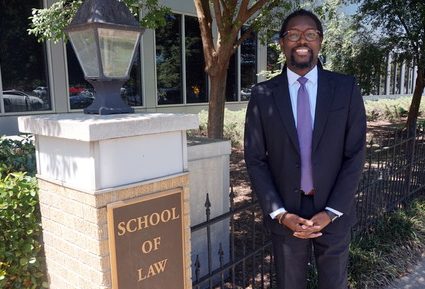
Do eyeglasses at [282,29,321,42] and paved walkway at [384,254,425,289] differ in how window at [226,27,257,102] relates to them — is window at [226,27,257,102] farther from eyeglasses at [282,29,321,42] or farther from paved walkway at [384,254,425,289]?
eyeglasses at [282,29,321,42]

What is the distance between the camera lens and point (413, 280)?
3785 millimetres

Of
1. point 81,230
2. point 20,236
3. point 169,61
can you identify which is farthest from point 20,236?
point 169,61

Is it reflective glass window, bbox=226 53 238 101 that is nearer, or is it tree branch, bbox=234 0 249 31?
tree branch, bbox=234 0 249 31

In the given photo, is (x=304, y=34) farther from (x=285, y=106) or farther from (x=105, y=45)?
(x=105, y=45)

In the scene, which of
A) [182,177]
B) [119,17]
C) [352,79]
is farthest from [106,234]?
[352,79]

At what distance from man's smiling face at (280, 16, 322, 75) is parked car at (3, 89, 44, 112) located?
885cm

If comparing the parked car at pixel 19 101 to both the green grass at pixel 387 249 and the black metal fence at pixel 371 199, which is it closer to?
the black metal fence at pixel 371 199

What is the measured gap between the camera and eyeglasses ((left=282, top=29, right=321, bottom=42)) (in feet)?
7.62

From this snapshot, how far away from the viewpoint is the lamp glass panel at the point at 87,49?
204cm

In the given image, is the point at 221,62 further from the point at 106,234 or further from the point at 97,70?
the point at 106,234

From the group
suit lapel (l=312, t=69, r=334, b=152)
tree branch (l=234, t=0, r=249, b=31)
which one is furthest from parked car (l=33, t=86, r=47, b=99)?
suit lapel (l=312, t=69, r=334, b=152)

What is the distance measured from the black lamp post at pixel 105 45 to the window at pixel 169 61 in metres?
10.8

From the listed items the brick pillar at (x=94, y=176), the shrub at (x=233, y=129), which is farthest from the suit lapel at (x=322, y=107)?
the shrub at (x=233, y=129)

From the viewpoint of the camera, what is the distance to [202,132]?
1095cm
